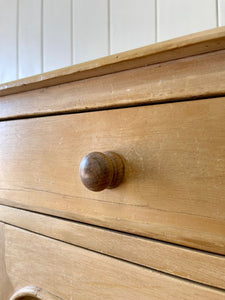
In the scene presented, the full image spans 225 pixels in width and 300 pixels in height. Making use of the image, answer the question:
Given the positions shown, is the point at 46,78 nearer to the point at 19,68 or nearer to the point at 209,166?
the point at 209,166

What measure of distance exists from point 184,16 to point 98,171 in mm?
549

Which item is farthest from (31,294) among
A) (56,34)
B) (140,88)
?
(56,34)

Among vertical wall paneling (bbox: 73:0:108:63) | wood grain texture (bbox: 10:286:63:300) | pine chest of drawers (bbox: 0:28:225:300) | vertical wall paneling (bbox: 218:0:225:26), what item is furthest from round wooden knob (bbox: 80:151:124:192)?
vertical wall paneling (bbox: 73:0:108:63)

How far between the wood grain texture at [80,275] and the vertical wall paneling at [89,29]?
60cm

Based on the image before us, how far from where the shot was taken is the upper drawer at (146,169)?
27 cm

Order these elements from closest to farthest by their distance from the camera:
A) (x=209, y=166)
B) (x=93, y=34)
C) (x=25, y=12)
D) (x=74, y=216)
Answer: (x=209, y=166)
(x=74, y=216)
(x=93, y=34)
(x=25, y=12)

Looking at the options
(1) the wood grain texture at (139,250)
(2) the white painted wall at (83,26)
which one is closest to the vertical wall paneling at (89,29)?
(2) the white painted wall at (83,26)

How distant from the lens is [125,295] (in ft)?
1.05

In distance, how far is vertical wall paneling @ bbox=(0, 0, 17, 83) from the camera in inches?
41.6

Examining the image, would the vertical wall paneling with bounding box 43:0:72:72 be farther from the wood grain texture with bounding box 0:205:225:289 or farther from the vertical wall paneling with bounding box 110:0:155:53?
the wood grain texture with bounding box 0:205:225:289

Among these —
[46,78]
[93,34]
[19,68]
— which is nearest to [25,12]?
[19,68]

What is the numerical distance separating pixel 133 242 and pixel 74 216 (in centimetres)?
10

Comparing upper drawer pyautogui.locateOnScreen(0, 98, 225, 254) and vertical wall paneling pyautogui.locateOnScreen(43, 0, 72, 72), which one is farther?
vertical wall paneling pyautogui.locateOnScreen(43, 0, 72, 72)

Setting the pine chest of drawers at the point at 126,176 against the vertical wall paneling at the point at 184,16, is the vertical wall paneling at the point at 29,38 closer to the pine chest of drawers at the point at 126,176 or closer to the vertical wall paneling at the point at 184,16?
the vertical wall paneling at the point at 184,16
